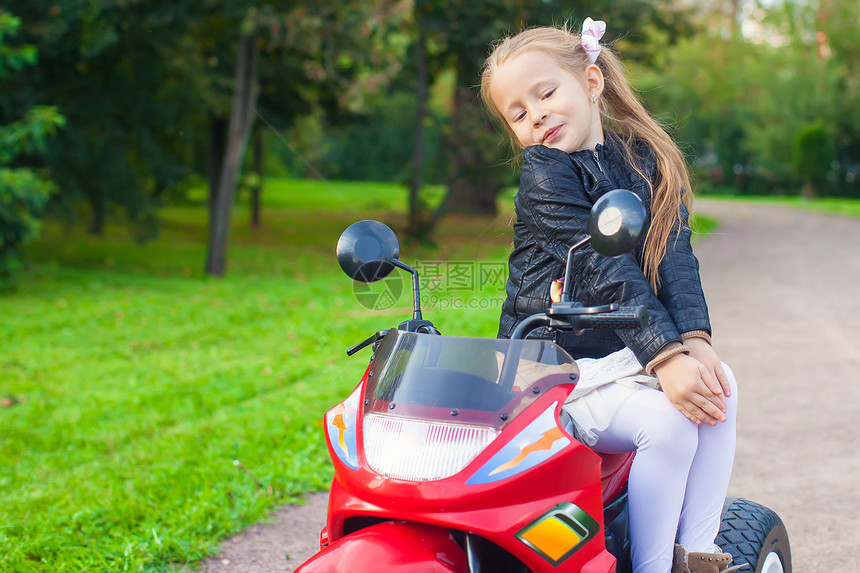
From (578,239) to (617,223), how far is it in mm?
371

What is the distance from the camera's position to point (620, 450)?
2029 mm

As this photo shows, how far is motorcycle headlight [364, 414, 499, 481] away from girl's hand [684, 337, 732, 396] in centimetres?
66

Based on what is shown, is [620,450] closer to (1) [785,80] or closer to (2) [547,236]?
(2) [547,236]

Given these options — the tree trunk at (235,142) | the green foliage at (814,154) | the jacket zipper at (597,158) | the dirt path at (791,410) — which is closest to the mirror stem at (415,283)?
the jacket zipper at (597,158)

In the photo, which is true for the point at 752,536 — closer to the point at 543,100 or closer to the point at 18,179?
the point at 543,100

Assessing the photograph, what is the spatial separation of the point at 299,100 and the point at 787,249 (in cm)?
1067

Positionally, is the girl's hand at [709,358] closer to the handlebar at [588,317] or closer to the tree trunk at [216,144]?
the handlebar at [588,317]

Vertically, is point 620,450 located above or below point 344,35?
below

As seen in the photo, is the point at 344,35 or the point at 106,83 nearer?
the point at 344,35

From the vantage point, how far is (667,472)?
6.40ft

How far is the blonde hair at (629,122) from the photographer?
2.16m

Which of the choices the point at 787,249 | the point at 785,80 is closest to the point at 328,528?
the point at 787,249

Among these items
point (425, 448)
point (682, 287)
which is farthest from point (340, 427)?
point (682, 287)

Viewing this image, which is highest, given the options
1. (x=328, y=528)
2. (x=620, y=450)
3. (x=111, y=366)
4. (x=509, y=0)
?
(x=509, y=0)
